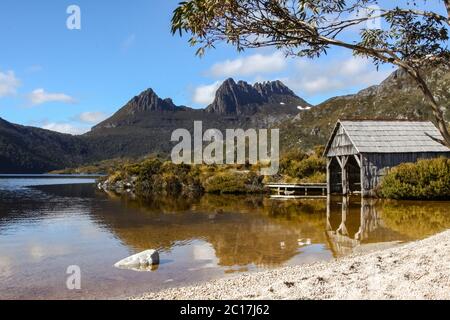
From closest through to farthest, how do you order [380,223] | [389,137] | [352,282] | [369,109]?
[352,282] < [380,223] < [389,137] < [369,109]

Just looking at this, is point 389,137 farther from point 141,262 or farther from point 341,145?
point 141,262

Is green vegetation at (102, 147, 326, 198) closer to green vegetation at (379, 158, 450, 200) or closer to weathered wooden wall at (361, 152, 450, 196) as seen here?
weathered wooden wall at (361, 152, 450, 196)

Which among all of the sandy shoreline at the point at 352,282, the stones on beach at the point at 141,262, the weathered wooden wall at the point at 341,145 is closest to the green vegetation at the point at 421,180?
the weathered wooden wall at the point at 341,145

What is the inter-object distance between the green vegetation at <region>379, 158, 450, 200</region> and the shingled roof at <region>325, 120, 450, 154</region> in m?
2.42

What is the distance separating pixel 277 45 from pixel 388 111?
67.1 m

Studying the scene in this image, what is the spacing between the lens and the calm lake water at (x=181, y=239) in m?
9.85

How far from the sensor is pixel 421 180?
2717 cm

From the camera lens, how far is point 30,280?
9.79 metres

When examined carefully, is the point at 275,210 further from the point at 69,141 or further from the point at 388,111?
the point at 69,141

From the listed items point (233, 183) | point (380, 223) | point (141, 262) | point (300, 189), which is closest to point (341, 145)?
point (300, 189)

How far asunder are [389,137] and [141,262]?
963 inches

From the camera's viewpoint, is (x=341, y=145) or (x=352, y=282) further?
(x=341, y=145)

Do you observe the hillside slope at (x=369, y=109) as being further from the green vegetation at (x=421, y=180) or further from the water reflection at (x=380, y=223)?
the water reflection at (x=380, y=223)
